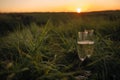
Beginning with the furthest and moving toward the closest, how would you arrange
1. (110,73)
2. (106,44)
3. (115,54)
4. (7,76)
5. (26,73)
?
(106,44) < (115,54) < (110,73) < (26,73) < (7,76)

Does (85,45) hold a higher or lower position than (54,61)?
higher

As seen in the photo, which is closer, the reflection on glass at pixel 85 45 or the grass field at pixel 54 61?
the grass field at pixel 54 61

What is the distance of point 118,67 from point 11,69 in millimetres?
992

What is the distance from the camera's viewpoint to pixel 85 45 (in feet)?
8.43

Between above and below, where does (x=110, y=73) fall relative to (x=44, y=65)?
below

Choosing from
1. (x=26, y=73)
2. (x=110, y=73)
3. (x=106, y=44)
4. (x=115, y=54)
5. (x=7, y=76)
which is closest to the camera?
(x=7, y=76)

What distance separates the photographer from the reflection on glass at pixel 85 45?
2578mm

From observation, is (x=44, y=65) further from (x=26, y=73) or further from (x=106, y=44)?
(x=106, y=44)

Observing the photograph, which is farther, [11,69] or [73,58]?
[73,58]

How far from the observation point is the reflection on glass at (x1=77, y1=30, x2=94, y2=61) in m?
2.58

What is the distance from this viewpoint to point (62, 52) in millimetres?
2869

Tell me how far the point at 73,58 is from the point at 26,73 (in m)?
0.80

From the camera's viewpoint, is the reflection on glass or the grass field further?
the reflection on glass

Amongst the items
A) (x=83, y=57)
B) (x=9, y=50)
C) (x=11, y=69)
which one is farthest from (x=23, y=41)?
(x=11, y=69)
